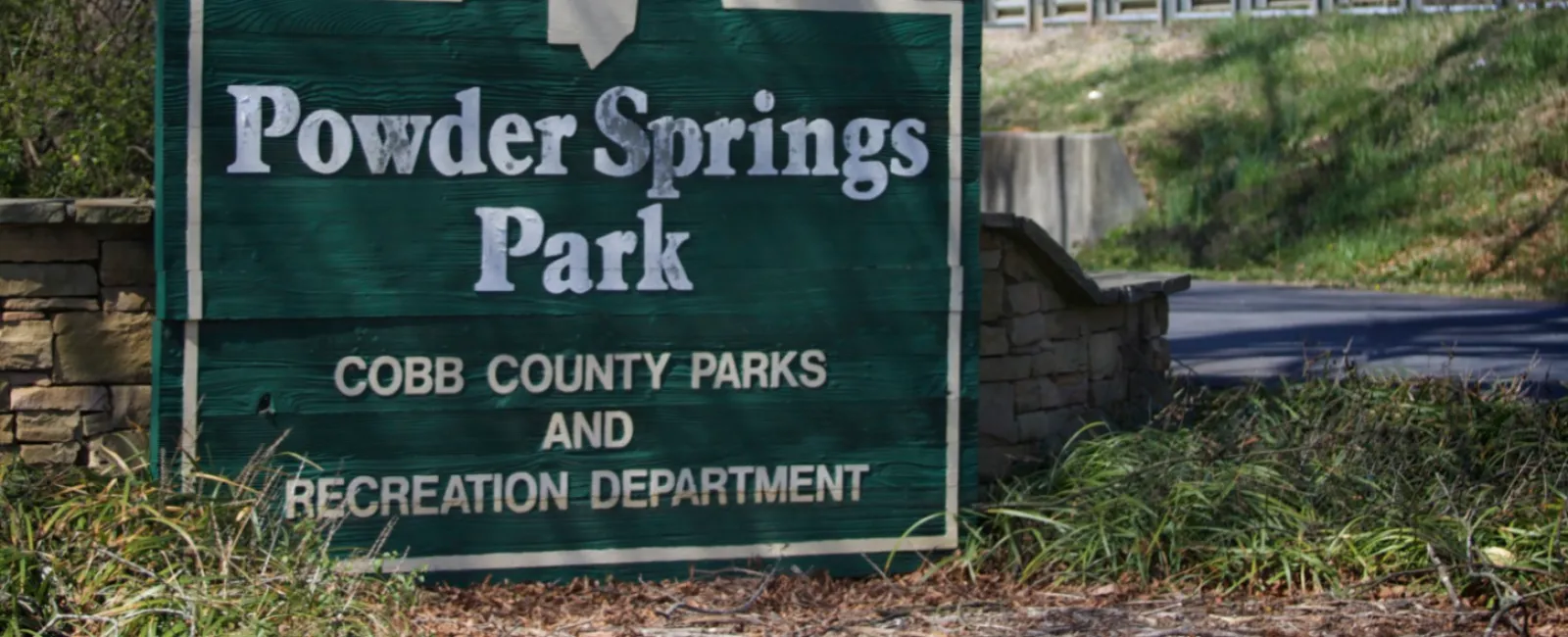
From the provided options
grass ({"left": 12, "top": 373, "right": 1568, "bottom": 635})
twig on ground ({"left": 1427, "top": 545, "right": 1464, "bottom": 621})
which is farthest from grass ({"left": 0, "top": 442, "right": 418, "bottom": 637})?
twig on ground ({"left": 1427, "top": 545, "right": 1464, "bottom": 621})

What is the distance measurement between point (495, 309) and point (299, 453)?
0.72 m

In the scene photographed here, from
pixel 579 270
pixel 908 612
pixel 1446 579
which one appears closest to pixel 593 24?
A: pixel 579 270

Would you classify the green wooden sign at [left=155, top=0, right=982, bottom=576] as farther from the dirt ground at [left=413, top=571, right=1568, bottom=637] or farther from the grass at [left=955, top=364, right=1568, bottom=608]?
the grass at [left=955, top=364, right=1568, bottom=608]

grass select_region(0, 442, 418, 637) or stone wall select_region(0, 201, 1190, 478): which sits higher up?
stone wall select_region(0, 201, 1190, 478)

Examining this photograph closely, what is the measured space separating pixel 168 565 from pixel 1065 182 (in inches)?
608

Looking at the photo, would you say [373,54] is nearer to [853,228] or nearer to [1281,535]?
[853,228]

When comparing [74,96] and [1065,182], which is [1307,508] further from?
[1065,182]

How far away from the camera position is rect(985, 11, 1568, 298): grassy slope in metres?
15.8

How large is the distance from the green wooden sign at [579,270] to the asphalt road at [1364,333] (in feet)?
9.69

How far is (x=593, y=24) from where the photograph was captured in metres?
5.51

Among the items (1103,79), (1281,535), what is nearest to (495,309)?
(1281,535)

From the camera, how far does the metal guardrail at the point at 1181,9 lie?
2197cm

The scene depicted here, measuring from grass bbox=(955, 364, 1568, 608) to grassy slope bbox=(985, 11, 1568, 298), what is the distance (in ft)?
26.3

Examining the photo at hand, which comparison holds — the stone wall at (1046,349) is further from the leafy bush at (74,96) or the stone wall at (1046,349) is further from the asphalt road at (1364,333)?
the leafy bush at (74,96)
